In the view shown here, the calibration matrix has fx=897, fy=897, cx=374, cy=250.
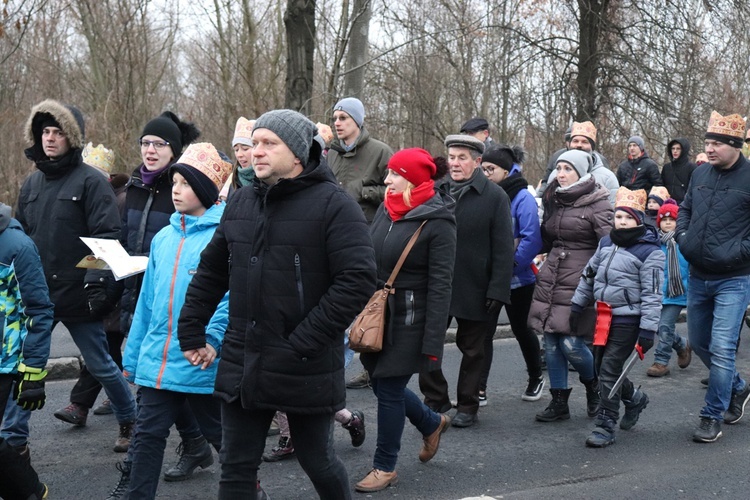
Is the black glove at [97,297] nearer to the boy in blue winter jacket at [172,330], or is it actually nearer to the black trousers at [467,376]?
the boy in blue winter jacket at [172,330]

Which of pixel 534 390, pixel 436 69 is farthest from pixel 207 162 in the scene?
pixel 436 69

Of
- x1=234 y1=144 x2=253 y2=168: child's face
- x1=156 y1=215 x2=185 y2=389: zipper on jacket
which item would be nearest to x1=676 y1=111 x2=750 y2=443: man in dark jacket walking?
x1=234 y1=144 x2=253 y2=168: child's face

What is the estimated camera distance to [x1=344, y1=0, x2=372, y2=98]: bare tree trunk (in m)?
11.7

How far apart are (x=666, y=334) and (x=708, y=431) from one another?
230cm

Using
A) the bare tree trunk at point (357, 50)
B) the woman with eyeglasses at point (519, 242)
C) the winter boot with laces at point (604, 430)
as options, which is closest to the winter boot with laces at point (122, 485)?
the woman with eyeglasses at point (519, 242)

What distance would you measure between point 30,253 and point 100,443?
6.68 feet

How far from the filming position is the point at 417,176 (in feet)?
16.9

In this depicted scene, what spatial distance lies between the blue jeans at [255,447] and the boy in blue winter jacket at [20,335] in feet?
3.67

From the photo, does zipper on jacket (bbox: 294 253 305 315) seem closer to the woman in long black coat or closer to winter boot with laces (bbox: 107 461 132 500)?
the woman in long black coat

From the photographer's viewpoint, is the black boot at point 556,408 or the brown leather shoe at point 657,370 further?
the brown leather shoe at point 657,370

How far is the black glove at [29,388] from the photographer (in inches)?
166

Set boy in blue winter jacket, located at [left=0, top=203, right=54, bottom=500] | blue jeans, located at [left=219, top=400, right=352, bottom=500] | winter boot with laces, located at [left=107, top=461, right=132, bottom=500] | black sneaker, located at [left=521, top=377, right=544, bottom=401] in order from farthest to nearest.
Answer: black sneaker, located at [left=521, top=377, right=544, bottom=401]
winter boot with laces, located at [left=107, top=461, right=132, bottom=500]
boy in blue winter jacket, located at [left=0, top=203, right=54, bottom=500]
blue jeans, located at [left=219, top=400, right=352, bottom=500]

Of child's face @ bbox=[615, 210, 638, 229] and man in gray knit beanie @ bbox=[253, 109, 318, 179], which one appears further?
child's face @ bbox=[615, 210, 638, 229]

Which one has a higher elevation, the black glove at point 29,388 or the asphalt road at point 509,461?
the black glove at point 29,388
